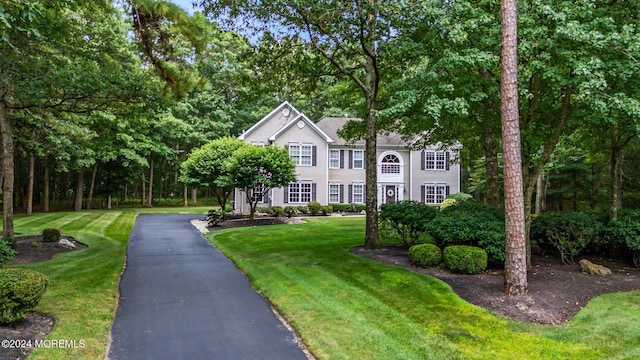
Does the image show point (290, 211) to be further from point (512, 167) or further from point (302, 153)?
point (512, 167)

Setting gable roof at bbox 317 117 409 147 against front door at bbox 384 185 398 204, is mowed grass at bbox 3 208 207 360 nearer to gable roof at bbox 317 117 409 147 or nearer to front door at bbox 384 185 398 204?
gable roof at bbox 317 117 409 147

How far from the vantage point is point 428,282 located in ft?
26.0

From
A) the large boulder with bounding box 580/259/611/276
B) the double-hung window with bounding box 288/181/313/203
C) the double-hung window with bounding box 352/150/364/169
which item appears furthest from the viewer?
the double-hung window with bounding box 352/150/364/169

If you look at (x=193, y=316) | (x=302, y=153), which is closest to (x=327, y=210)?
(x=302, y=153)

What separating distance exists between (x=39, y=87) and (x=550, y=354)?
470 inches

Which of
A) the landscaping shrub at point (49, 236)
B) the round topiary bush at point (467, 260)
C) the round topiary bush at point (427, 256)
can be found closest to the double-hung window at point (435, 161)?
the round topiary bush at point (427, 256)

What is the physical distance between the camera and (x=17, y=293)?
17.1 feet

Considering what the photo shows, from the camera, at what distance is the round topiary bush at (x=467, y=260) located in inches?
325

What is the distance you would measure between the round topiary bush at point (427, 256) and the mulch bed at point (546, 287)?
6.3 inches

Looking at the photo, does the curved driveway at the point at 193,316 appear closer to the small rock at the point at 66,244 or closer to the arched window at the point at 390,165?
the small rock at the point at 66,244

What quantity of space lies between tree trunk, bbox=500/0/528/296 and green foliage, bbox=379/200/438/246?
128 inches

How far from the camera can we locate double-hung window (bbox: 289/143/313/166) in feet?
92.1

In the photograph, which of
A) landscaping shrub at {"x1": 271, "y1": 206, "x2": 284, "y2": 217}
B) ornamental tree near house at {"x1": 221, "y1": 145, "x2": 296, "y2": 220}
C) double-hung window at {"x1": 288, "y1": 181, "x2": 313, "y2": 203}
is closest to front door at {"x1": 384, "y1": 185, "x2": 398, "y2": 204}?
double-hung window at {"x1": 288, "y1": 181, "x2": 313, "y2": 203}

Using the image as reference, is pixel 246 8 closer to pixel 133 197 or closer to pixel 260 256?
pixel 260 256
